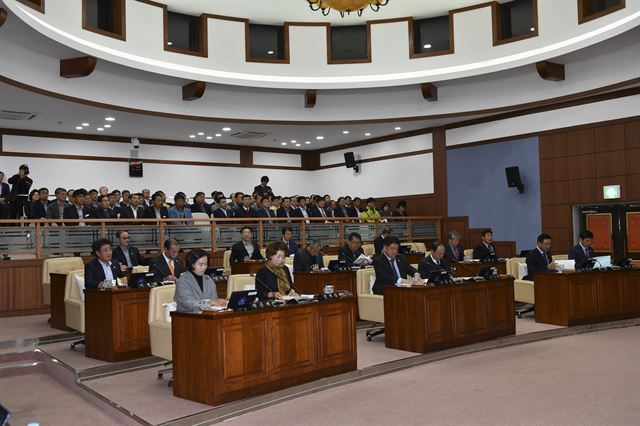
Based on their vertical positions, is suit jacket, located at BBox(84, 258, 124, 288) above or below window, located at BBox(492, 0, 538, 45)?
below

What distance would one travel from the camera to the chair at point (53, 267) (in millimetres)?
8570

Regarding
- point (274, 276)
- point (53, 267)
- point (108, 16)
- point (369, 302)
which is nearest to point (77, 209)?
point (53, 267)

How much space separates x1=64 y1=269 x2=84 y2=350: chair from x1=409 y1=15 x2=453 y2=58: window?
881cm

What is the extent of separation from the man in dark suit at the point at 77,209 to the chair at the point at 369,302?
5.38 m

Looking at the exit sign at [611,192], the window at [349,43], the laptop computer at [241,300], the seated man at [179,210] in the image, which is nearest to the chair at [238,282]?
the laptop computer at [241,300]

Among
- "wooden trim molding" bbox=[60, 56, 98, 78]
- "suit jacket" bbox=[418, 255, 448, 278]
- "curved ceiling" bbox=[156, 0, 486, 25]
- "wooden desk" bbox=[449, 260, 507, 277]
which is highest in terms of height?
"curved ceiling" bbox=[156, 0, 486, 25]

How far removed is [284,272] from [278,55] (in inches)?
334

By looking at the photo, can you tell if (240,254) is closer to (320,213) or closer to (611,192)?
(320,213)

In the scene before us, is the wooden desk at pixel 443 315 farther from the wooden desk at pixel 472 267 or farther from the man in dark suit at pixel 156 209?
the man in dark suit at pixel 156 209

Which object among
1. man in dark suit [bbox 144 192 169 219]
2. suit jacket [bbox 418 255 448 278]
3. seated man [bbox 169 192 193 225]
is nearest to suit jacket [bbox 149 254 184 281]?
suit jacket [bbox 418 255 448 278]

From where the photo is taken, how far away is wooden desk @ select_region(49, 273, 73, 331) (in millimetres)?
7648

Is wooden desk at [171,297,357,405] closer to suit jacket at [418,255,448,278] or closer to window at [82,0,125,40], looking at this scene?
suit jacket at [418,255,448,278]

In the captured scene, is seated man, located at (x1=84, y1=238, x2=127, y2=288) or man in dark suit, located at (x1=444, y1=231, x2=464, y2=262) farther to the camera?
man in dark suit, located at (x1=444, y1=231, x2=464, y2=262)

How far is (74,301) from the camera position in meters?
7.00
